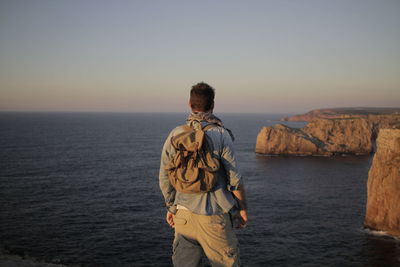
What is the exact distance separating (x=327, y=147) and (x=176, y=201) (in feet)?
346

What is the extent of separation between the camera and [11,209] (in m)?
43.4

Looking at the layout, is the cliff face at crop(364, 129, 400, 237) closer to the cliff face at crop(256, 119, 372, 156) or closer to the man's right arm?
the man's right arm

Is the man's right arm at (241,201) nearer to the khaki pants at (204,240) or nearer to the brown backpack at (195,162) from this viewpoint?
Answer: the khaki pants at (204,240)

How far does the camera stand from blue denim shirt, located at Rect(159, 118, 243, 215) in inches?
178

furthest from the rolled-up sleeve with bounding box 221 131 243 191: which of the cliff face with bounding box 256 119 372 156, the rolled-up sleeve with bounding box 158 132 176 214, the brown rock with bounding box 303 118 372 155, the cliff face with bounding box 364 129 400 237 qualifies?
the brown rock with bounding box 303 118 372 155

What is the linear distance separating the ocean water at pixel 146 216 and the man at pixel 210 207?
26.8 m

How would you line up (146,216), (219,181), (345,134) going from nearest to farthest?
(219,181), (146,216), (345,134)

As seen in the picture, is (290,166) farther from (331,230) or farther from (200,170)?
(200,170)

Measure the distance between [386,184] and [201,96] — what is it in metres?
33.1

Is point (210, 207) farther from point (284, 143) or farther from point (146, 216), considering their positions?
point (284, 143)

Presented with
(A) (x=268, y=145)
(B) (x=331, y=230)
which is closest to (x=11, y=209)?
(B) (x=331, y=230)

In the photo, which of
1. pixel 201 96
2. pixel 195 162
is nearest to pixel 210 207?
pixel 195 162

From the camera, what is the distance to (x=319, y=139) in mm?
105562

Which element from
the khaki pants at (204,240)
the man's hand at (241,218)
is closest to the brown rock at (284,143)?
the man's hand at (241,218)
